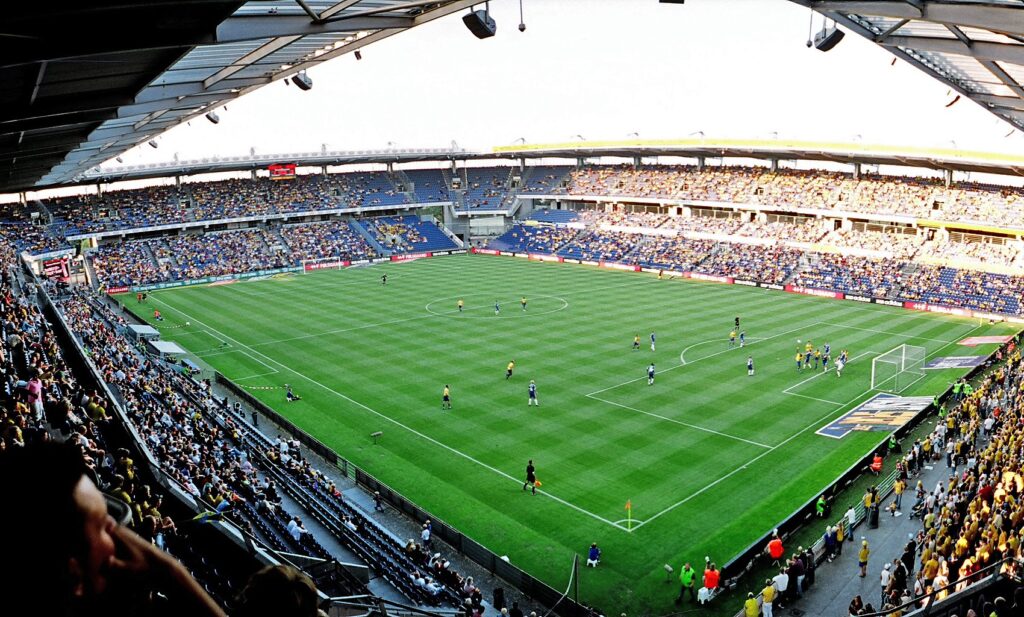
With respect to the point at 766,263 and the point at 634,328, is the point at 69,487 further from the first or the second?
the point at 766,263

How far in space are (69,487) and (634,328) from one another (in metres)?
45.9

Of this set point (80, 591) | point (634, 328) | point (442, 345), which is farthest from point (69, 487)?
point (634, 328)

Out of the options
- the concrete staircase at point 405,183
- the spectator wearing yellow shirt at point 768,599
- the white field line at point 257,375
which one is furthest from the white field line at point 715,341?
the concrete staircase at point 405,183

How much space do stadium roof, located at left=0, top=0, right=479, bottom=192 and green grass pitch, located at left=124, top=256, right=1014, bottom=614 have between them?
14218mm

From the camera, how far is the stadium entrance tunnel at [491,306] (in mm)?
51625

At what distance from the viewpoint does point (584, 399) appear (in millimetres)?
32719

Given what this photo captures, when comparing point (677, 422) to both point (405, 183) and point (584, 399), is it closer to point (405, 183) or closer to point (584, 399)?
point (584, 399)

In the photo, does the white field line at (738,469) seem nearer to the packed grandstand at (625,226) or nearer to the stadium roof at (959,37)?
the stadium roof at (959,37)

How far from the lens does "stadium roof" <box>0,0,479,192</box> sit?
7.11 m

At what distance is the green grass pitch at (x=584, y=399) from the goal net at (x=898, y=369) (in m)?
0.75

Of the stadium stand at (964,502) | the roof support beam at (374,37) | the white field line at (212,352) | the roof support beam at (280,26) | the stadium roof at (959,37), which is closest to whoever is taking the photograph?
the stadium roof at (959,37)

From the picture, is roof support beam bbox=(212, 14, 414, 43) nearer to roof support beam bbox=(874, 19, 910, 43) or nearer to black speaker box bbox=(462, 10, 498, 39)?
black speaker box bbox=(462, 10, 498, 39)

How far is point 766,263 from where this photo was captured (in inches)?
2667

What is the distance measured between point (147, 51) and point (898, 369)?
3772 centimetres
